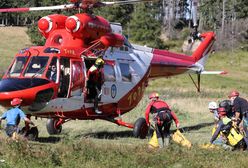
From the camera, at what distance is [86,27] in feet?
54.1

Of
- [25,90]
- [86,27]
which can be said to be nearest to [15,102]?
[25,90]

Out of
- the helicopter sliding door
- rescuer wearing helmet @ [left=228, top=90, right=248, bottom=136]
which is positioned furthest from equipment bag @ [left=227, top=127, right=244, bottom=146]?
the helicopter sliding door

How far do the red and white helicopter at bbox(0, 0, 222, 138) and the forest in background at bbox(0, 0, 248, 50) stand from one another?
47.9 m

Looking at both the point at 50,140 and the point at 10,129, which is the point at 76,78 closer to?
the point at 50,140

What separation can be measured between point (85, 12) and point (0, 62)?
50002 millimetres

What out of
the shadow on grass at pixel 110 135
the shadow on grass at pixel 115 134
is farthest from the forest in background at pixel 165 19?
the shadow on grass at pixel 110 135

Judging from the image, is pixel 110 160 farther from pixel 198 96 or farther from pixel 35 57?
pixel 198 96

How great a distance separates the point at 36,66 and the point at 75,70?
123 centimetres

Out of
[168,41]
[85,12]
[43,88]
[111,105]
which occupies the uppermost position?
[85,12]

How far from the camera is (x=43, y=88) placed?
1514 centimetres

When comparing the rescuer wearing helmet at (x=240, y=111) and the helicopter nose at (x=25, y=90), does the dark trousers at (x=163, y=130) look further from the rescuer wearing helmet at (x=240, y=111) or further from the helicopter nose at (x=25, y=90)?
the helicopter nose at (x=25, y=90)

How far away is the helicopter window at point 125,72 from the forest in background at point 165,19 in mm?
47834

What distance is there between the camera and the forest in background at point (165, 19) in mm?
79938

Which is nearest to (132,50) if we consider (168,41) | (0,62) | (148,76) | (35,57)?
(148,76)
